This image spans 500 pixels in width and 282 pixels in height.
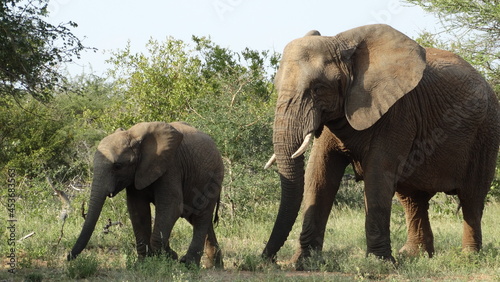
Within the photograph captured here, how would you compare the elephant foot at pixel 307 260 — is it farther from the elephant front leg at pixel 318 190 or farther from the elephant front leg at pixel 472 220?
the elephant front leg at pixel 472 220

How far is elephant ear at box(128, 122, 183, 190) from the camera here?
7426 mm

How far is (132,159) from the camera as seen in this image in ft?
24.3

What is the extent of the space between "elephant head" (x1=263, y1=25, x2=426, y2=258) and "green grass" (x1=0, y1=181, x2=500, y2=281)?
67cm

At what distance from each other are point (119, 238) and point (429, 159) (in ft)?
13.5

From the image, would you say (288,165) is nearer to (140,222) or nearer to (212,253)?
(140,222)

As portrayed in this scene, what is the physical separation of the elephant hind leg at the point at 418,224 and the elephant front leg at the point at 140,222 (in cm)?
316

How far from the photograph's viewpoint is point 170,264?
7.08 metres

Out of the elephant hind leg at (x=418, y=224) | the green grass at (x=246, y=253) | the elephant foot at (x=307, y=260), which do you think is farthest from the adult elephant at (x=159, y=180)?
the elephant hind leg at (x=418, y=224)

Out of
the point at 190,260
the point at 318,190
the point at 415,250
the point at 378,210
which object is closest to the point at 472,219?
the point at 415,250

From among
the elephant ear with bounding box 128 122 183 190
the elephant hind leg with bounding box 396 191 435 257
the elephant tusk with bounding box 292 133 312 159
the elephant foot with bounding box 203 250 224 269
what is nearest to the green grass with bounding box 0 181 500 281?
the elephant foot with bounding box 203 250 224 269

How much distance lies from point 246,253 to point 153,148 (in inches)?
68.2

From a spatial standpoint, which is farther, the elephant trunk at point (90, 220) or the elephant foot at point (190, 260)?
the elephant foot at point (190, 260)

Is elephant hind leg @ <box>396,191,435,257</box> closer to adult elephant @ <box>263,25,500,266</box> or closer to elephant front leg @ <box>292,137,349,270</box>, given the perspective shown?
adult elephant @ <box>263,25,500,266</box>

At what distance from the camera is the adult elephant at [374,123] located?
22.3 feet
